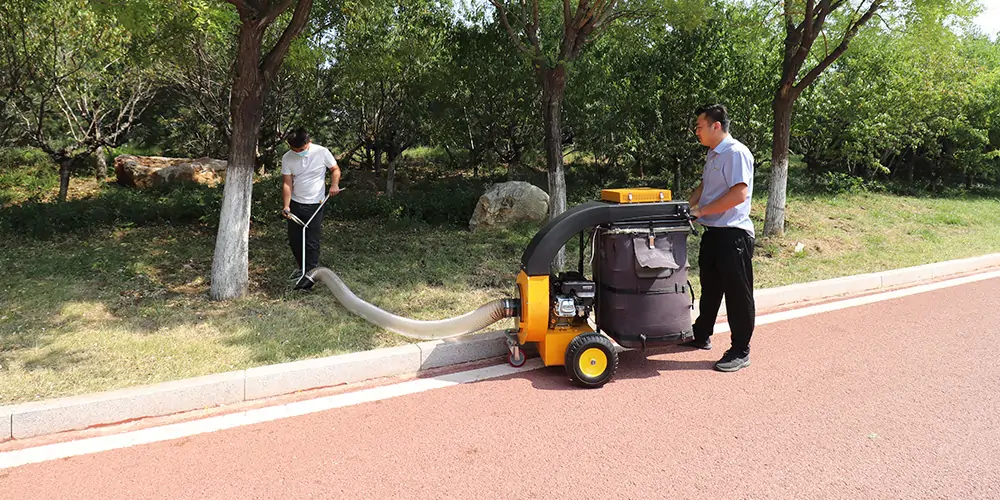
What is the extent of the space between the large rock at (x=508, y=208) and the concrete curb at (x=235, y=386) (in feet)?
14.3

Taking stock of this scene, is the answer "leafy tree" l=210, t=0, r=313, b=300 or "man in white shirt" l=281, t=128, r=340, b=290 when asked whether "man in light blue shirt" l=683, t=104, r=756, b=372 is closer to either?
"man in white shirt" l=281, t=128, r=340, b=290

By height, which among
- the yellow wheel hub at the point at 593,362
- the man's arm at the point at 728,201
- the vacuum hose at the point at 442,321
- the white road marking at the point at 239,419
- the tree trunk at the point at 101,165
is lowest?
the white road marking at the point at 239,419

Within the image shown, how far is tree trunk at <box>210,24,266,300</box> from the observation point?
536cm

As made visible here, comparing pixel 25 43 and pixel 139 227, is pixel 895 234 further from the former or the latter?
pixel 25 43

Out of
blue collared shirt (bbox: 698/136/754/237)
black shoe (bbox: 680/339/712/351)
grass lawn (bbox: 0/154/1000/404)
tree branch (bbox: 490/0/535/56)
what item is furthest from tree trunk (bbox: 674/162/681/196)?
blue collared shirt (bbox: 698/136/754/237)

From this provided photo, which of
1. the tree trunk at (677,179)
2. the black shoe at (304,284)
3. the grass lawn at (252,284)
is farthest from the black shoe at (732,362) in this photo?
the tree trunk at (677,179)

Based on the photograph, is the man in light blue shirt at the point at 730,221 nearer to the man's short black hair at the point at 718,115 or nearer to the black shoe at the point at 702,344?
the man's short black hair at the point at 718,115

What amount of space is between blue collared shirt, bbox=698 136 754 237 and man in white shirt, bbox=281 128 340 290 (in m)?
3.40

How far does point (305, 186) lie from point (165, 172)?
331 inches

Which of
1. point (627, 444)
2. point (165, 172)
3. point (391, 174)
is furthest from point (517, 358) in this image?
point (165, 172)

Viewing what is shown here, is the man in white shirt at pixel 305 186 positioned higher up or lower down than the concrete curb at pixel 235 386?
higher up

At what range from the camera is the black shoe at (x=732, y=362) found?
13.2ft

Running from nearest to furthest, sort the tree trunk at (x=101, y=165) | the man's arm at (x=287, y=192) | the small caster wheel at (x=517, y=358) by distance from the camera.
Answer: the small caster wheel at (x=517, y=358) < the man's arm at (x=287, y=192) < the tree trunk at (x=101, y=165)

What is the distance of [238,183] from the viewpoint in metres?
5.41
